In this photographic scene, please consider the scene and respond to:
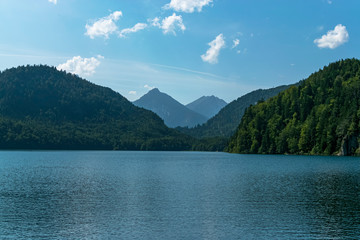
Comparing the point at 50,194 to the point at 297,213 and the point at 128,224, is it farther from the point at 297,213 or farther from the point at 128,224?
the point at 297,213

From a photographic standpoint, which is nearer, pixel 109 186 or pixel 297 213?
pixel 297 213

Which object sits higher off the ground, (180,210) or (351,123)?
(351,123)

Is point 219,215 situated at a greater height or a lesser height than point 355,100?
lesser

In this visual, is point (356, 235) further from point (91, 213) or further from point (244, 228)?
point (91, 213)

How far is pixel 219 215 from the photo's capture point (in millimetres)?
45531

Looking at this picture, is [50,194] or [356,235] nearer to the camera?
[356,235]

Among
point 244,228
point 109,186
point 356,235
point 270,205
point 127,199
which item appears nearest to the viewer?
point 356,235

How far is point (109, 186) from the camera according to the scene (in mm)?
73312

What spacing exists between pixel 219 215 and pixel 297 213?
390 inches

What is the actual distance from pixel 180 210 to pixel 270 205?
43.0 ft

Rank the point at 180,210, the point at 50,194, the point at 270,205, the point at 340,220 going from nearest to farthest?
the point at 340,220
the point at 180,210
the point at 270,205
the point at 50,194

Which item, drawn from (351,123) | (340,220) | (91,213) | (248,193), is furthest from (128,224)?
(351,123)

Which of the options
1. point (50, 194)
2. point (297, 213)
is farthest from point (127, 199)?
point (297, 213)

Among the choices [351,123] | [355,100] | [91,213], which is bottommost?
[91,213]
